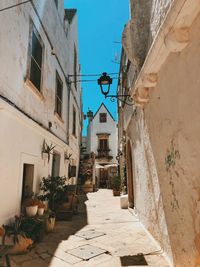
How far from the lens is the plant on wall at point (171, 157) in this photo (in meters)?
2.98

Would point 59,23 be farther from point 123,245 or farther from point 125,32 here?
point 123,245

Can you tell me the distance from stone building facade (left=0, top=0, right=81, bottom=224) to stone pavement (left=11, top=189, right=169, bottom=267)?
104 cm

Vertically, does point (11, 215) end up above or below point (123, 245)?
above

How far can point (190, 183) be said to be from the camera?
8.32ft

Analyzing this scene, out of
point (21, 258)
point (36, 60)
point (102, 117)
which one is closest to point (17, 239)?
point (21, 258)

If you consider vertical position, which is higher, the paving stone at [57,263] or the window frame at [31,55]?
the window frame at [31,55]

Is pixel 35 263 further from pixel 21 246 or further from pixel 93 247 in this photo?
pixel 93 247

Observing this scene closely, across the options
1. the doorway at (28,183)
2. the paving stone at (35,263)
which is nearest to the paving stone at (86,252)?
the paving stone at (35,263)

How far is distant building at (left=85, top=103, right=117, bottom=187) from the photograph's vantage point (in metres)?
27.9

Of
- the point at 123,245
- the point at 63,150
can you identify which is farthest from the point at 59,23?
the point at 123,245

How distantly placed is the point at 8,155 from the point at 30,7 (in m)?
4.18

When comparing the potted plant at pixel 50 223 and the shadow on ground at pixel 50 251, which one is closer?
the shadow on ground at pixel 50 251

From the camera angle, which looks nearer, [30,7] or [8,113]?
[8,113]

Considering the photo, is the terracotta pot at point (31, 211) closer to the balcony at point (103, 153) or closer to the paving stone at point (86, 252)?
the paving stone at point (86, 252)
